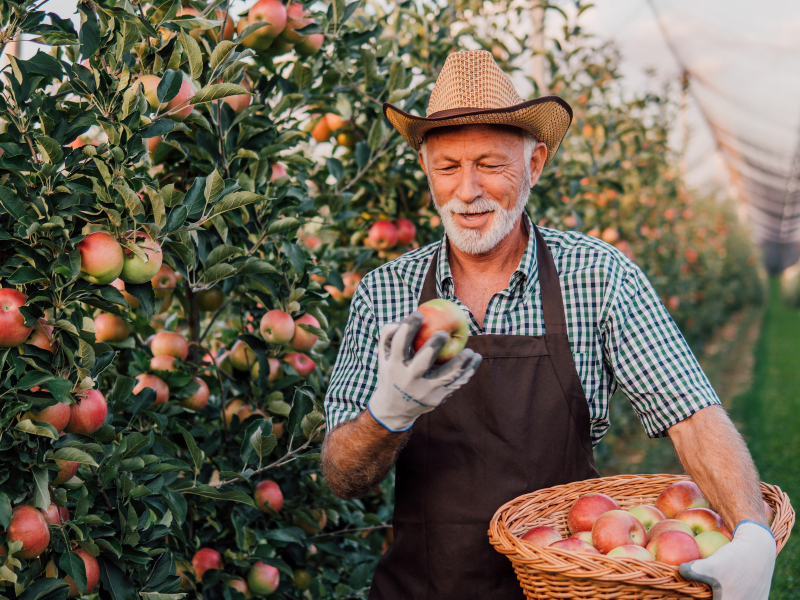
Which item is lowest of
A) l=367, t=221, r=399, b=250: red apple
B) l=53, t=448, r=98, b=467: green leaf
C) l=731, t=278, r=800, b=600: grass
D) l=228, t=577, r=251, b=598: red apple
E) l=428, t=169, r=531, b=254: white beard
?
l=731, t=278, r=800, b=600: grass

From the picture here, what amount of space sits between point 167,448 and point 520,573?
83cm

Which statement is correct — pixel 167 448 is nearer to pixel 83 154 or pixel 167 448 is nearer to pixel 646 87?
pixel 83 154

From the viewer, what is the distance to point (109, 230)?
1267 mm

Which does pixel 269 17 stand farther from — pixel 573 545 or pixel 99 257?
pixel 573 545

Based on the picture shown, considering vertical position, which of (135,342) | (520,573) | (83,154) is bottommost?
(520,573)

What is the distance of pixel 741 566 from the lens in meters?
1.13

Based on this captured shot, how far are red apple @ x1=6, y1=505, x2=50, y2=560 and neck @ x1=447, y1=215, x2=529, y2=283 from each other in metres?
0.98

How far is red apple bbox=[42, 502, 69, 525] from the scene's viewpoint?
47.0 inches

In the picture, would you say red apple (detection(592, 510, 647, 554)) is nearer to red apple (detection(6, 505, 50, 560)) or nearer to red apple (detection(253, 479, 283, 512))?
red apple (detection(253, 479, 283, 512))

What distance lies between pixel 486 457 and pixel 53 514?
0.80m

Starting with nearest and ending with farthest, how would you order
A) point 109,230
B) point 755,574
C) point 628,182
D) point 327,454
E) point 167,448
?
point 755,574, point 109,230, point 327,454, point 167,448, point 628,182

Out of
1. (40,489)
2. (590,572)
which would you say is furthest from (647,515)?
(40,489)

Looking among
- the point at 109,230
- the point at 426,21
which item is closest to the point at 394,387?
the point at 109,230

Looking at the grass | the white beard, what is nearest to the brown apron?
the white beard
